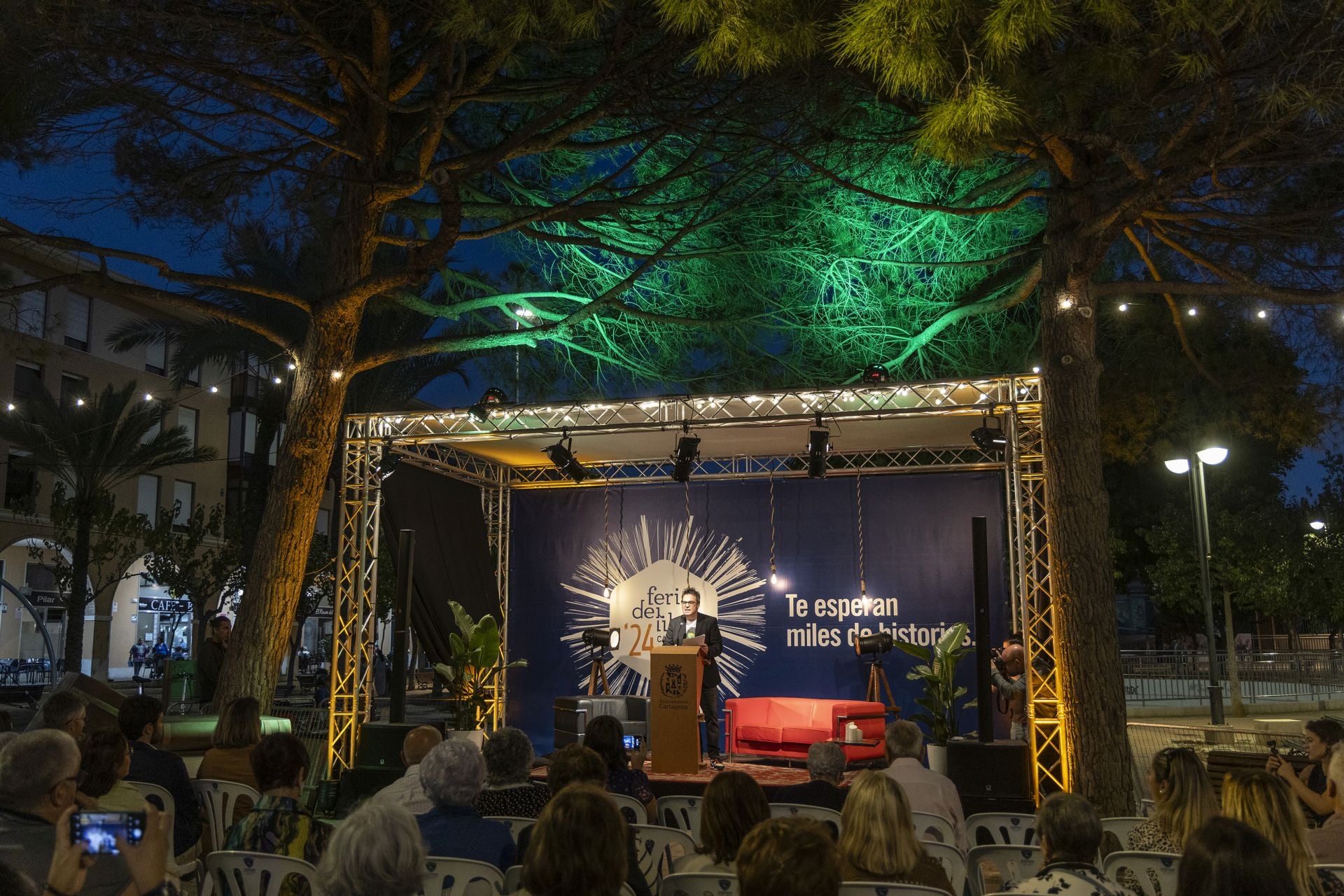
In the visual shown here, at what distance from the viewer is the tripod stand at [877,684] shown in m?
11.5

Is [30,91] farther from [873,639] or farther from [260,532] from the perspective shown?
[873,639]

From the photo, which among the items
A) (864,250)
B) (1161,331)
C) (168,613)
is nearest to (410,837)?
(864,250)

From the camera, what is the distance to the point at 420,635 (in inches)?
458

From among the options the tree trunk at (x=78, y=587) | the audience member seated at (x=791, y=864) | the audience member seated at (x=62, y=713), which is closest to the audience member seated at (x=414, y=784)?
the audience member seated at (x=62, y=713)

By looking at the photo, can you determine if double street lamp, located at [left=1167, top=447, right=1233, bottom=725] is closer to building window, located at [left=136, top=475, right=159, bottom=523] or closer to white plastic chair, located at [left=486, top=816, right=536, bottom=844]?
white plastic chair, located at [left=486, top=816, right=536, bottom=844]

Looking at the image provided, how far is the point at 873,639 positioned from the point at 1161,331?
710 centimetres

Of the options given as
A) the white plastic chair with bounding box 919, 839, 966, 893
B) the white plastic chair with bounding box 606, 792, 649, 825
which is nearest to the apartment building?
the white plastic chair with bounding box 606, 792, 649, 825

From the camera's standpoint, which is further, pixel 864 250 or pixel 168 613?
pixel 168 613

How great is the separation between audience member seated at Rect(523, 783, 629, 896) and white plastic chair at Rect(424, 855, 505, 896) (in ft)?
2.71

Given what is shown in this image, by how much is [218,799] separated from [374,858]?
9.47 ft

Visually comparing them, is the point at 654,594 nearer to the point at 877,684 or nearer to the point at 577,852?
the point at 877,684

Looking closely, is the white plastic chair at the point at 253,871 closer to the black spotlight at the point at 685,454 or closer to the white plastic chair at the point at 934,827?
the white plastic chair at the point at 934,827

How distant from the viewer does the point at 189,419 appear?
30938 millimetres

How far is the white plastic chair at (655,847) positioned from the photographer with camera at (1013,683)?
5913mm
